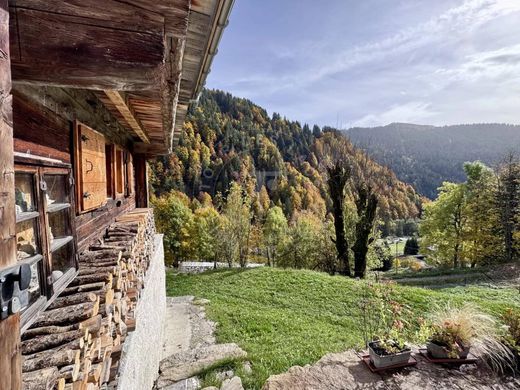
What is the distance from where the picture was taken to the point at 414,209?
2499 inches

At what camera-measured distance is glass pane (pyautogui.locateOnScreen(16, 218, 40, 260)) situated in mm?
1700

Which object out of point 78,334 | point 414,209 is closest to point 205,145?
point 414,209

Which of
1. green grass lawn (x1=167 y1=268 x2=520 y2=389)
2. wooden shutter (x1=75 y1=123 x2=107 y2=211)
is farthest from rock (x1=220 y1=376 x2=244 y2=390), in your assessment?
wooden shutter (x1=75 y1=123 x2=107 y2=211)

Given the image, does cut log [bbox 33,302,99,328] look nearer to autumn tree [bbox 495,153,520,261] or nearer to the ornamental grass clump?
the ornamental grass clump

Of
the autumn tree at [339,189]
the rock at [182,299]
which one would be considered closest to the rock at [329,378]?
the rock at [182,299]

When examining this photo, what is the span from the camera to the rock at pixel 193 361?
198 inches

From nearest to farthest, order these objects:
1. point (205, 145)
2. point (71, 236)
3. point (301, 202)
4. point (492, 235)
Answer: point (71, 236)
point (492, 235)
point (301, 202)
point (205, 145)

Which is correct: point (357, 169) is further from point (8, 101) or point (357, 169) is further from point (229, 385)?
point (8, 101)

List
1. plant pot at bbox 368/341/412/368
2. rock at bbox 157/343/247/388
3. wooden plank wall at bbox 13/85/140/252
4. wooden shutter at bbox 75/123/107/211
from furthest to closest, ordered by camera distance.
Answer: rock at bbox 157/343/247/388 → plant pot at bbox 368/341/412/368 → wooden shutter at bbox 75/123/107/211 → wooden plank wall at bbox 13/85/140/252

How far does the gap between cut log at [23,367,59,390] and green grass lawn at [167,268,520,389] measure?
3.78 meters

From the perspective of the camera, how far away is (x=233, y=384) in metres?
4.45

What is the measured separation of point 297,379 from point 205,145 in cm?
7322

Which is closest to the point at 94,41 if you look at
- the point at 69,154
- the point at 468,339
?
the point at 69,154

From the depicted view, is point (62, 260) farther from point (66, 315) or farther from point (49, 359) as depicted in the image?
point (49, 359)
